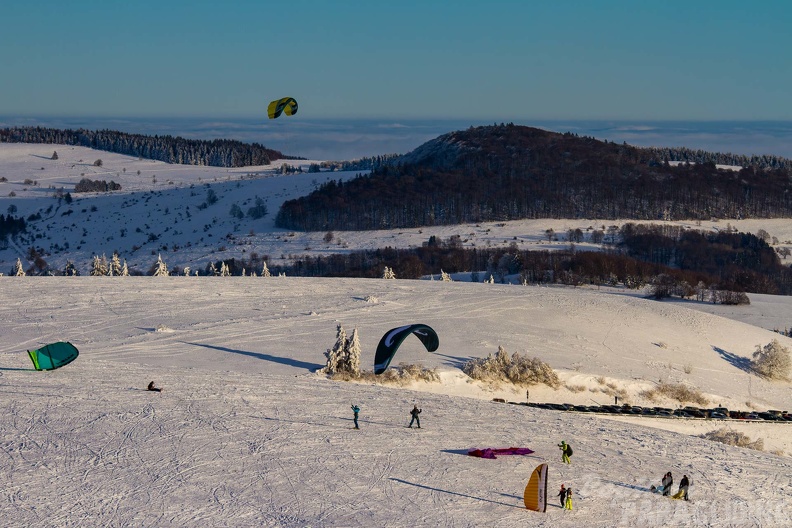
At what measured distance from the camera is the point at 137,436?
28.7m

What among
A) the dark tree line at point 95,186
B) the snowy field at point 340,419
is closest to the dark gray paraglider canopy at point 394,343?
the snowy field at point 340,419

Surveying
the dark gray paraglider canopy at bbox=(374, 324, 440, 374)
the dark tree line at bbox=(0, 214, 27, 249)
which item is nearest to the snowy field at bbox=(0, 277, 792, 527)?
the dark gray paraglider canopy at bbox=(374, 324, 440, 374)

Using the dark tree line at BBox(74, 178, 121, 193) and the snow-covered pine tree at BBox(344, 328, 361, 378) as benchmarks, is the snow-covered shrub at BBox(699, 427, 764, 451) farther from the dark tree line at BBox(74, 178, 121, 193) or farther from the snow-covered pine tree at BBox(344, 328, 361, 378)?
the dark tree line at BBox(74, 178, 121, 193)

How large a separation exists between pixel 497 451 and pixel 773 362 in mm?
26229

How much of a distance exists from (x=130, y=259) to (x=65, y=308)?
60.5m

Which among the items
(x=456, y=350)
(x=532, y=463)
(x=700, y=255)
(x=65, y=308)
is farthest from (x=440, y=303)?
(x=700, y=255)

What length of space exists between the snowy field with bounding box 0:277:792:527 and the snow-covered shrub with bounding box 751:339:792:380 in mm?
1548

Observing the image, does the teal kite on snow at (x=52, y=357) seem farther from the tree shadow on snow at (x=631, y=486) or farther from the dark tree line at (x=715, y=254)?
the dark tree line at (x=715, y=254)

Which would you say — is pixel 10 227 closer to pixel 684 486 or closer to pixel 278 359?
pixel 278 359

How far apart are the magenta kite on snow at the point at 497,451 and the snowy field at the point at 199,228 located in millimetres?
67566

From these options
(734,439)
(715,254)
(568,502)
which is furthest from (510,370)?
Answer: (715,254)

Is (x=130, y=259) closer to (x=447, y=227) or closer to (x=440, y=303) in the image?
(x=447, y=227)

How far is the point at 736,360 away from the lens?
4969cm

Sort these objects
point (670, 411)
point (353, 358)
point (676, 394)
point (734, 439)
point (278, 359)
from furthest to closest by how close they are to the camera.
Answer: point (676, 394)
point (278, 359)
point (353, 358)
point (670, 411)
point (734, 439)
